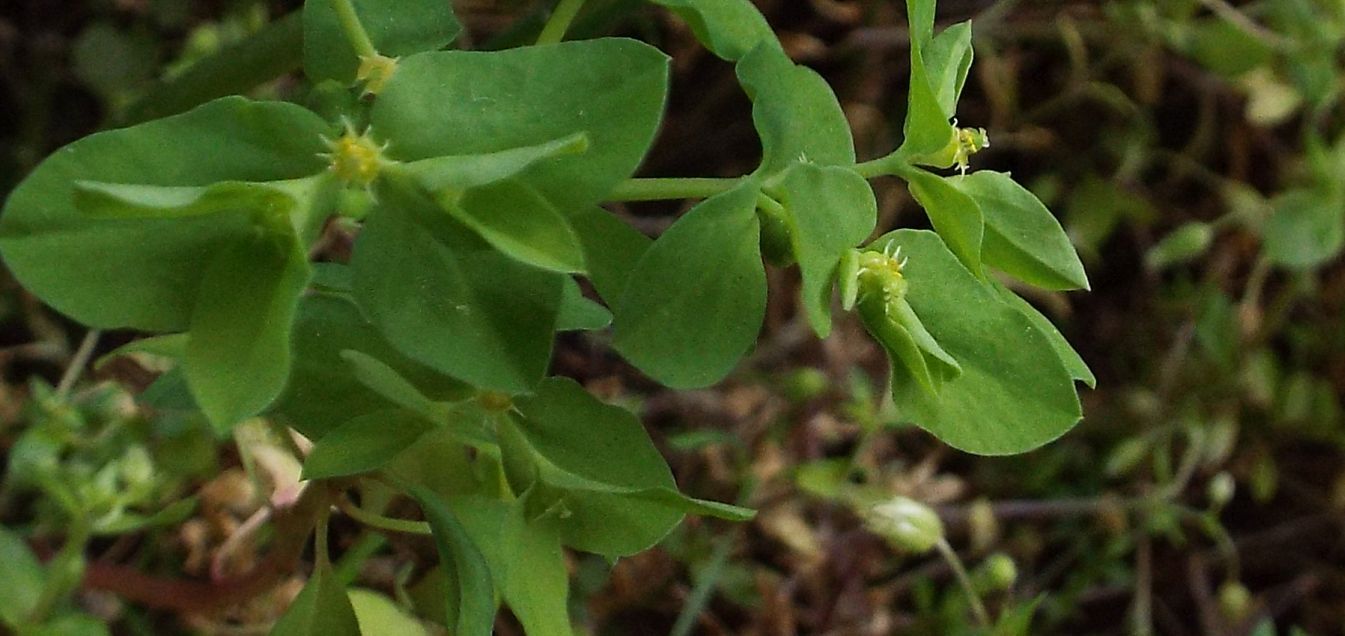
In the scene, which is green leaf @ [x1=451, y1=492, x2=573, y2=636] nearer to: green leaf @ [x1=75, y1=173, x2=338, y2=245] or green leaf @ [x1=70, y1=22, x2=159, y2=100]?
green leaf @ [x1=75, y1=173, x2=338, y2=245]

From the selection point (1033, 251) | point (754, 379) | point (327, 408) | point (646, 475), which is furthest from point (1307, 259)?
point (327, 408)

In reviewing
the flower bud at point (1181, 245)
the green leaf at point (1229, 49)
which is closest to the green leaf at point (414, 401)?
the flower bud at point (1181, 245)

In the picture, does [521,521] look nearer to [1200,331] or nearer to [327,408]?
[327,408]

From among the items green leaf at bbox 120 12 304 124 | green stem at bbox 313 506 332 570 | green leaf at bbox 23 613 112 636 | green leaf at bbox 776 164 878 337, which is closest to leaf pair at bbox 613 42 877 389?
green leaf at bbox 776 164 878 337

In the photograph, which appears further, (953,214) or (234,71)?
(234,71)

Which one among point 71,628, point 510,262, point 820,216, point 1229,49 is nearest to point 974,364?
point 820,216

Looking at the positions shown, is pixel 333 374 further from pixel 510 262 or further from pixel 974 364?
pixel 974 364
